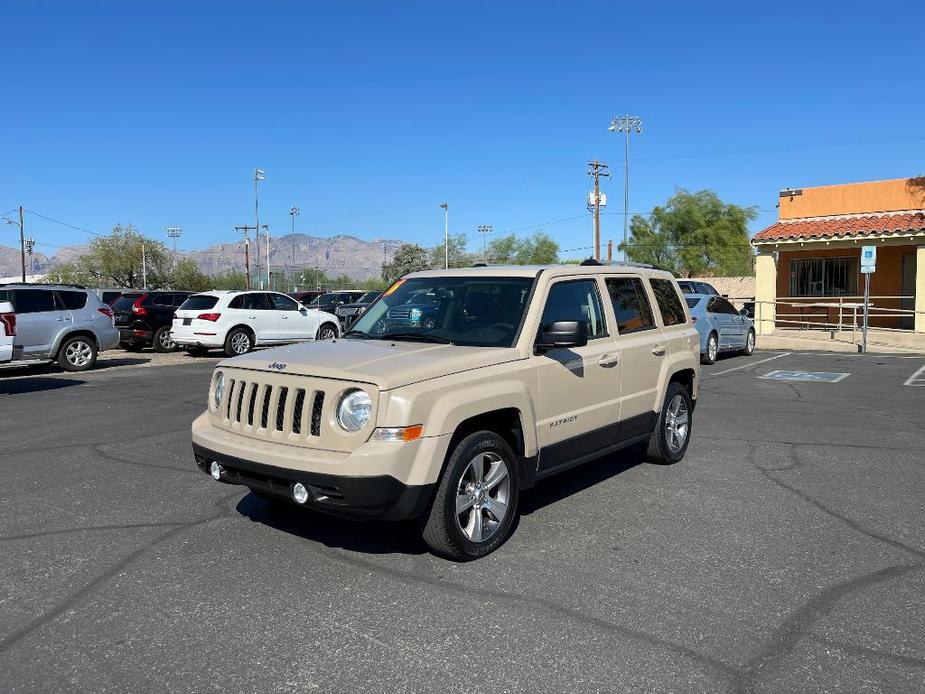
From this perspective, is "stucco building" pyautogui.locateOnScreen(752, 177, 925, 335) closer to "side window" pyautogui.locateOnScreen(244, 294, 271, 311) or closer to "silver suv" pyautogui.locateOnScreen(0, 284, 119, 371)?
"side window" pyautogui.locateOnScreen(244, 294, 271, 311)

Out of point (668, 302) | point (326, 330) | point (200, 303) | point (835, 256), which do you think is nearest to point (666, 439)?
point (668, 302)

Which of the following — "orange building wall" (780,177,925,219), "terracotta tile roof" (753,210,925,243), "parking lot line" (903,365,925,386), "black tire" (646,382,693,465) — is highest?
"orange building wall" (780,177,925,219)

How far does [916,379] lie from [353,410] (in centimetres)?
1258

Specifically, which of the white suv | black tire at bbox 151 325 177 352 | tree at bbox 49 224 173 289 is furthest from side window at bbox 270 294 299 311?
tree at bbox 49 224 173 289

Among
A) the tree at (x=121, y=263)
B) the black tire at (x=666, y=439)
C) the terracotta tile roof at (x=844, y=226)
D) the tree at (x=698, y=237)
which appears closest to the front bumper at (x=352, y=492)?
the black tire at (x=666, y=439)

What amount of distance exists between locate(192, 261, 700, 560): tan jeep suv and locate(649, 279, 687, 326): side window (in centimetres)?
52

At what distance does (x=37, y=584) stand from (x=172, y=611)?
3.09 feet

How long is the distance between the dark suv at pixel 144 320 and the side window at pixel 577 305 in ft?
50.6

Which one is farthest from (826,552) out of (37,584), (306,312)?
(306,312)

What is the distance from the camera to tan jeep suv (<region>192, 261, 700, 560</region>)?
411 centimetres

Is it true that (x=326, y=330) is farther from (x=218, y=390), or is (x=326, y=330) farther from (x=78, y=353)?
(x=218, y=390)

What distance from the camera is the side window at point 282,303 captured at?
18.8 m

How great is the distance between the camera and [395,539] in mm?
4844

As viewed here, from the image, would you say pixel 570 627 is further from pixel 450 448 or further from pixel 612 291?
pixel 612 291
